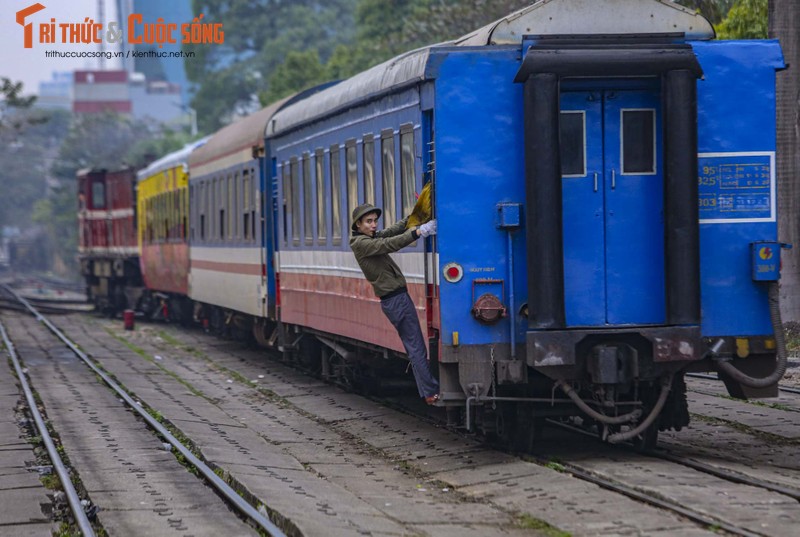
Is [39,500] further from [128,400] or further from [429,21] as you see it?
[429,21]

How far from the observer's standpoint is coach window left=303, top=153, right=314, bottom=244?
55.0ft

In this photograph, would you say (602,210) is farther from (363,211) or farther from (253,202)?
(253,202)

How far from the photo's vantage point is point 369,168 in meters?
13.7

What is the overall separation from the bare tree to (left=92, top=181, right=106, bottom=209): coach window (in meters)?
25.4

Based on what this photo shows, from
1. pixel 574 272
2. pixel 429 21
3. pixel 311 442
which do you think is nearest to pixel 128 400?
pixel 311 442

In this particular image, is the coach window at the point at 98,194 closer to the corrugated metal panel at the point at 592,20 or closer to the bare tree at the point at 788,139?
the bare tree at the point at 788,139

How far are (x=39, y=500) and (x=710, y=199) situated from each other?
17.4 ft

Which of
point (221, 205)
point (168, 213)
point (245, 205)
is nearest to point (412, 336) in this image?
point (245, 205)

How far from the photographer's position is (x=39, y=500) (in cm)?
1052

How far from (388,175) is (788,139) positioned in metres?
9.90

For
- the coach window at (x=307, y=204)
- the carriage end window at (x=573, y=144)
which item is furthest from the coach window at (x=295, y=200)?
the carriage end window at (x=573, y=144)

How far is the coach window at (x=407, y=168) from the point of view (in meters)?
12.0

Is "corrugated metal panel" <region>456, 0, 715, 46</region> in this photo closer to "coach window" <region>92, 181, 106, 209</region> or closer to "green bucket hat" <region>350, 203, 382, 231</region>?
"green bucket hat" <region>350, 203, 382, 231</region>

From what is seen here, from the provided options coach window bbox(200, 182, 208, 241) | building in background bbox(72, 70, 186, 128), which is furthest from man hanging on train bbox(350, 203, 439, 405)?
building in background bbox(72, 70, 186, 128)
